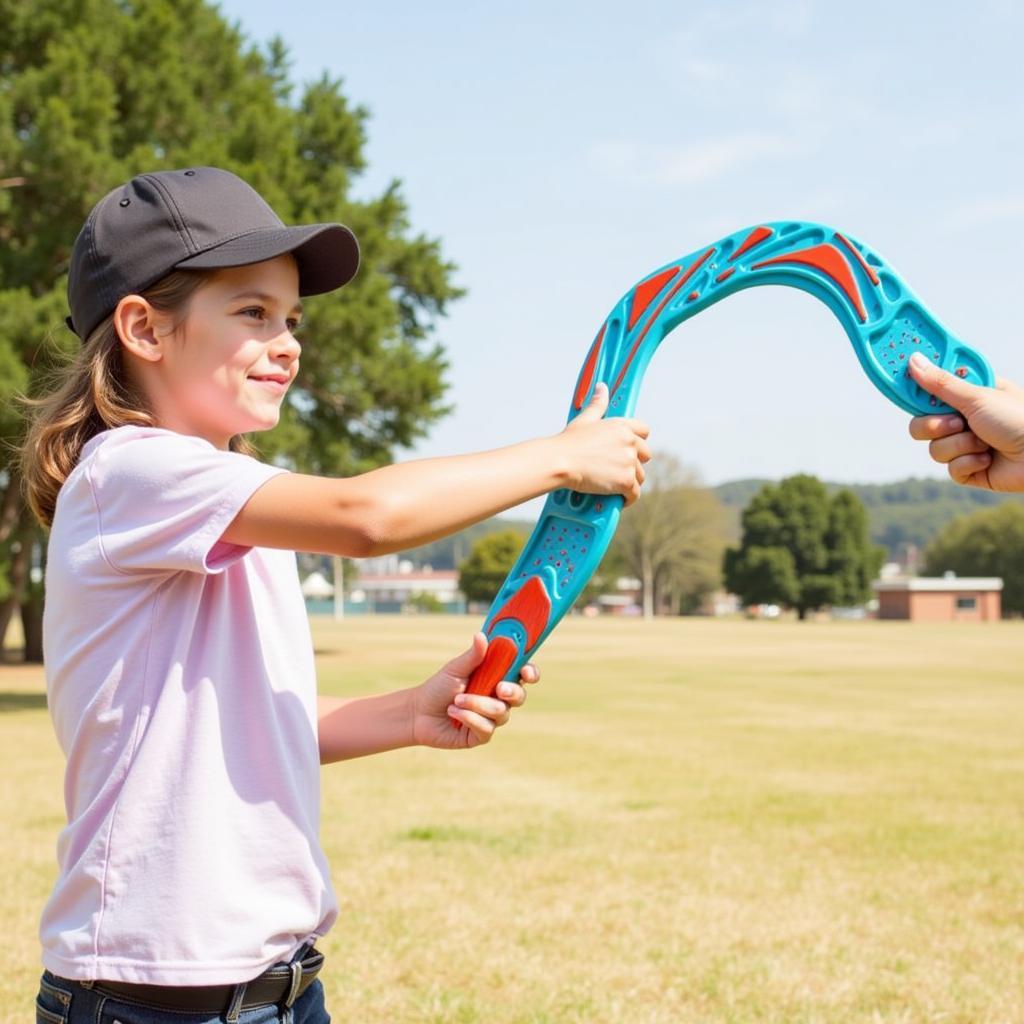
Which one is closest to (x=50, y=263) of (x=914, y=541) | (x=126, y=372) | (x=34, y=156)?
(x=34, y=156)

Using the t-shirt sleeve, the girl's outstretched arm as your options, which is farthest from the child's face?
the girl's outstretched arm

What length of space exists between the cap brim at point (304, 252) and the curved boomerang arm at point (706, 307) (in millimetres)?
470

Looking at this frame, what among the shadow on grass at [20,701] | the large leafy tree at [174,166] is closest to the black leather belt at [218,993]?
the large leafy tree at [174,166]

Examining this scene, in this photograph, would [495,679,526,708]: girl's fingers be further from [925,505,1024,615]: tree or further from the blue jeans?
[925,505,1024,615]: tree

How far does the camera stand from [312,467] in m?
22.4

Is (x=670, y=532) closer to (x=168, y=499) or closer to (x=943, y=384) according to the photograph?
(x=943, y=384)

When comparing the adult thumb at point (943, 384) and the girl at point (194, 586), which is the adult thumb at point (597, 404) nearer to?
the girl at point (194, 586)

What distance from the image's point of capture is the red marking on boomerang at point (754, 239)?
2260 millimetres

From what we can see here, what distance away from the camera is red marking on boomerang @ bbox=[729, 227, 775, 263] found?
2.26 metres

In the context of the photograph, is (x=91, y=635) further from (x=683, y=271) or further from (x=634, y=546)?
(x=634, y=546)

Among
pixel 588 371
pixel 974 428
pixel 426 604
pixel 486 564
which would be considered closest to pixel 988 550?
pixel 486 564

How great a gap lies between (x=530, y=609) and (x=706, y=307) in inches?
25.0

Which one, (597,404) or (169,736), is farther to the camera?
(597,404)

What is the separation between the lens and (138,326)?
2.03 meters
